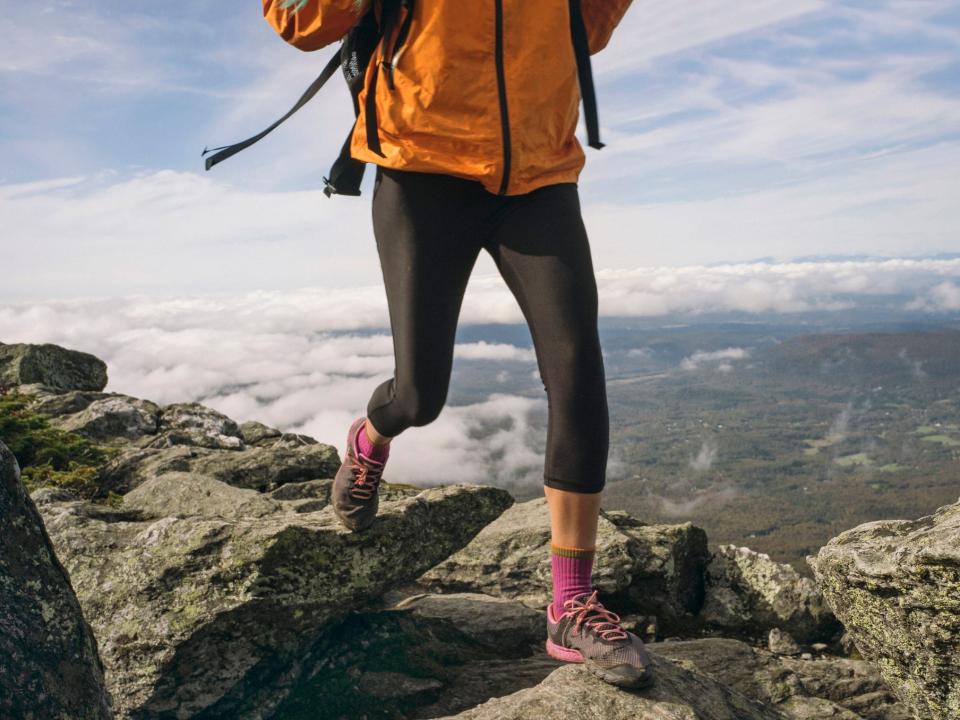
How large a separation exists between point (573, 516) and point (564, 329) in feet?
3.84

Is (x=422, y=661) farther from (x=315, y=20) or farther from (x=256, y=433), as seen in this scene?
(x=256, y=433)

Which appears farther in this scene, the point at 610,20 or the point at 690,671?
the point at 690,671

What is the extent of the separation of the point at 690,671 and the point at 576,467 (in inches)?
73.0

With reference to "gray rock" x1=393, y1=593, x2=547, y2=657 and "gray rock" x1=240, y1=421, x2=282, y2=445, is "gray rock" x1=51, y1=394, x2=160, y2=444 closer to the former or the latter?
"gray rock" x1=240, y1=421, x2=282, y2=445

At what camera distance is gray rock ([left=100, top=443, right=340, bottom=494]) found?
9961mm

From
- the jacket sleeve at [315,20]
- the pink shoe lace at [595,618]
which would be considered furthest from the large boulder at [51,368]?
the pink shoe lace at [595,618]

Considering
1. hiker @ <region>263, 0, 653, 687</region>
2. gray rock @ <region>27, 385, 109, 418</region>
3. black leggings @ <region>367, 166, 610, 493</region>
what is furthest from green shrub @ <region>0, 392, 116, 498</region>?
hiker @ <region>263, 0, 653, 687</region>

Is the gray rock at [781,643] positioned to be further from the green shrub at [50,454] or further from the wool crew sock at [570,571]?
the green shrub at [50,454]

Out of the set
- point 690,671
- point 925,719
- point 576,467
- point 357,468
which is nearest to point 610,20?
point 576,467

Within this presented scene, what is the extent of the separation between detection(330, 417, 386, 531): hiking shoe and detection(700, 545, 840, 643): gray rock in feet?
14.8

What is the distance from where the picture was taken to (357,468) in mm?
5586

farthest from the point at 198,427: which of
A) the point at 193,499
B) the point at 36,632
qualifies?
the point at 36,632

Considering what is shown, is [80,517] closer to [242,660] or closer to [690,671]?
[242,660]

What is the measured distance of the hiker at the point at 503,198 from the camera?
4.01 metres
